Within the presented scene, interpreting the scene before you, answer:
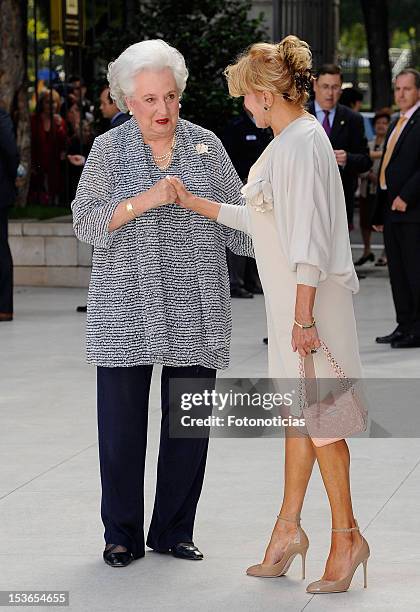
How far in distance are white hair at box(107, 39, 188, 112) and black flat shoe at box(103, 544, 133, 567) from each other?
1.60m

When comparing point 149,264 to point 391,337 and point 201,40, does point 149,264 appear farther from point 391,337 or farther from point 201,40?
point 201,40

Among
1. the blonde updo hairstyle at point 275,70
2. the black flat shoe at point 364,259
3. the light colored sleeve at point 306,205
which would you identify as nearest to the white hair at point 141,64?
the blonde updo hairstyle at point 275,70

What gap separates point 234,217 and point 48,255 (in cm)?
947

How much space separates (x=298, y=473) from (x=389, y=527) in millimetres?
884

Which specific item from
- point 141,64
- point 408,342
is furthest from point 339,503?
point 408,342

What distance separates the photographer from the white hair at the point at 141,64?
16.1 feet

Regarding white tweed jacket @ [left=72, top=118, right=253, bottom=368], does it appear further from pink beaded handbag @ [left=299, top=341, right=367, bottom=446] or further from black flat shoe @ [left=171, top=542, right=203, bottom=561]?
black flat shoe @ [left=171, top=542, right=203, bottom=561]

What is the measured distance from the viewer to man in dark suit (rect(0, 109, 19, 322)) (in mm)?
11742

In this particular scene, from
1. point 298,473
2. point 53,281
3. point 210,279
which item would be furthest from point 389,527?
point 53,281

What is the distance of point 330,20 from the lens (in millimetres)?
20281

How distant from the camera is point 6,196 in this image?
12.0m

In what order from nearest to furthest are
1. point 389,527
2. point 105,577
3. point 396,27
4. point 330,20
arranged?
point 105,577 → point 389,527 → point 330,20 → point 396,27

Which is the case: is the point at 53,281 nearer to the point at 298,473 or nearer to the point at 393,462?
the point at 393,462

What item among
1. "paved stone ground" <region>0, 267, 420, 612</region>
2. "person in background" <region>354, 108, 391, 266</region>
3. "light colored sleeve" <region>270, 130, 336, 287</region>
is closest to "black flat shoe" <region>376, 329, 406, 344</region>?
"paved stone ground" <region>0, 267, 420, 612</region>
